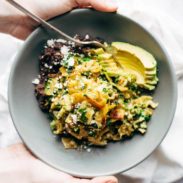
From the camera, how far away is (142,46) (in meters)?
1.46

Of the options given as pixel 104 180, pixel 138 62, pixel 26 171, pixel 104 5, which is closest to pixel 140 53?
pixel 138 62

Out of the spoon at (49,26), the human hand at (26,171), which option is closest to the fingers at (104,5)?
the spoon at (49,26)

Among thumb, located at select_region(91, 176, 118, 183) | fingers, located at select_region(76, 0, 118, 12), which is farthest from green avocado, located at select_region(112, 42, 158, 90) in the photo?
thumb, located at select_region(91, 176, 118, 183)

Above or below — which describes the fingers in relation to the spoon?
above

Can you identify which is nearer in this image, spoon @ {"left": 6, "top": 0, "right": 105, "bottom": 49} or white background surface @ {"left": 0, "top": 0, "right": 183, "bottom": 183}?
spoon @ {"left": 6, "top": 0, "right": 105, "bottom": 49}

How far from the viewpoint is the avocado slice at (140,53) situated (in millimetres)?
Result: 1413

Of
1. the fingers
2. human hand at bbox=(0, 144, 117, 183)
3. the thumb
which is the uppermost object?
the fingers

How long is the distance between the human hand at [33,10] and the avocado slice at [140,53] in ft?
0.38

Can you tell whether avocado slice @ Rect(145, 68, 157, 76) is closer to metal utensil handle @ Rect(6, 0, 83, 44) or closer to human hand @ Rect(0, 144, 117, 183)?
metal utensil handle @ Rect(6, 0, 83, 44)

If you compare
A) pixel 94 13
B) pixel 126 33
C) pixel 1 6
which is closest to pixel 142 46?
pixel 126 33

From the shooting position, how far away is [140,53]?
1.43 meters

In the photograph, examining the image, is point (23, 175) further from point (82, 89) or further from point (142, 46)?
point (142, 46)

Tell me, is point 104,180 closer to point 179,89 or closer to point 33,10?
point 179,89

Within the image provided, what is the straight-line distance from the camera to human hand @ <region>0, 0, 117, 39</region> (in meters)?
1.42
